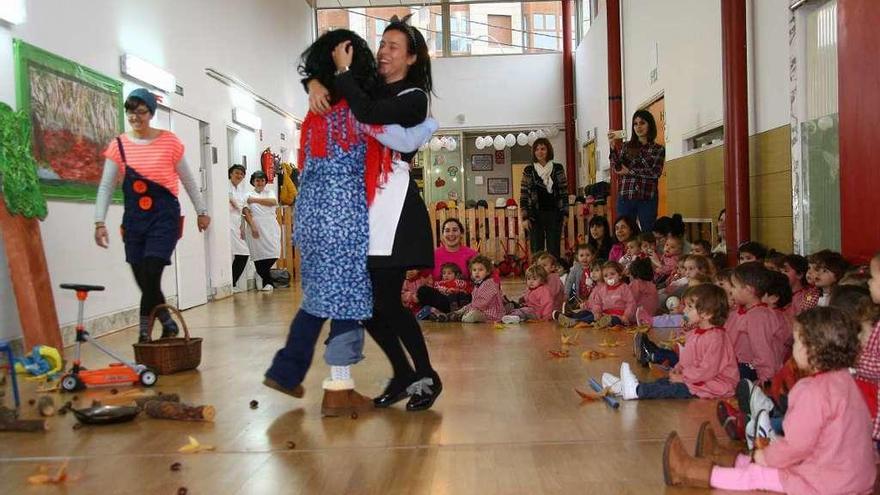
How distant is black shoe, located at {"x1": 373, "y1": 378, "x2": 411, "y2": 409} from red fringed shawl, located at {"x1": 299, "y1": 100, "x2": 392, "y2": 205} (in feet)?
2.36

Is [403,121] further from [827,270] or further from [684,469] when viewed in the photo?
[827,270]

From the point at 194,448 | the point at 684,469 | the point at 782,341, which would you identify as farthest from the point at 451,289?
the point at 684,469

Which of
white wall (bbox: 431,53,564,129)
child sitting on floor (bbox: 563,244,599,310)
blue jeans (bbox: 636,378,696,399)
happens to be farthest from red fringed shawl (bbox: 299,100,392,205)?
white wall (bbox: 431,53,564,129)

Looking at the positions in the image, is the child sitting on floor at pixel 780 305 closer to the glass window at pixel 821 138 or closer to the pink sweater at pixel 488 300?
the glass window at pixel 821 138

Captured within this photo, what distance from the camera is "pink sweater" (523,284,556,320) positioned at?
6.55 metres

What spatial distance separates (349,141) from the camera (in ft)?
10.2

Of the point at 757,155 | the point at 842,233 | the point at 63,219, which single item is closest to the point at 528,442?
the point at 842,233

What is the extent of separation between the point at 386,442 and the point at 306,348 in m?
0.55

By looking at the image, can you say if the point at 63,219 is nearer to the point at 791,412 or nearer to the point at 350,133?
the point at 350,133

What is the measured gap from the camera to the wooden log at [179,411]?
126 inches

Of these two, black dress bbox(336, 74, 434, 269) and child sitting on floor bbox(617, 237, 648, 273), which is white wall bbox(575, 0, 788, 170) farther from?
black dress bbox(336, 74, 434, 269)

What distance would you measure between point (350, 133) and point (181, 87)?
224 inches

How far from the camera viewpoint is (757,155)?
689 cm

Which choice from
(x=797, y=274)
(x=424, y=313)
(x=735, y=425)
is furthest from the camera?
(x=424, y=313)
